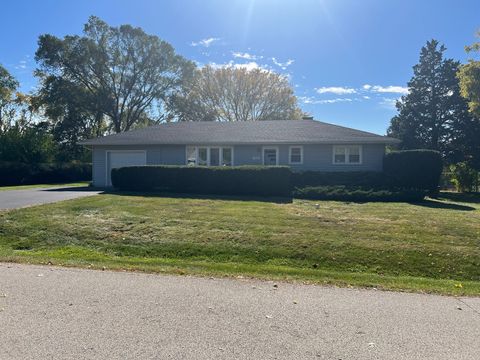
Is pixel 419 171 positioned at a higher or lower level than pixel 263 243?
higher

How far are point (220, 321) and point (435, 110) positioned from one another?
3711 centimetres

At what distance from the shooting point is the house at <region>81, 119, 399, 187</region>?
2112cm

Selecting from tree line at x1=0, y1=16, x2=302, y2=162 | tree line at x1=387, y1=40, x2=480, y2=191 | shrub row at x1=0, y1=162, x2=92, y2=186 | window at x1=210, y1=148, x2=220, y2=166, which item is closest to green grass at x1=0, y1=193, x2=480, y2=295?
window at x1=210, y1=148, x2=220, y2=166

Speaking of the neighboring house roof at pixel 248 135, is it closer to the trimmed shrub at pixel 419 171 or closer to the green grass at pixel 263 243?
the trimmed shrub at pixel 419 171

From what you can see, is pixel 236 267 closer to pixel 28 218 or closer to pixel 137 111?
pixel 28 218

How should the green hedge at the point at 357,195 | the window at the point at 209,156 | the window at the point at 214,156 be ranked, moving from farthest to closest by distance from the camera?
the window at the point at 214,156 → the window at the point at 209,156 → the green hedge at the point at 357,195

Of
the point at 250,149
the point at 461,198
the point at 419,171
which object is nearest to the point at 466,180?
the point at 461,198

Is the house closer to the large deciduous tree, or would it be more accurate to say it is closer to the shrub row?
the shrub row

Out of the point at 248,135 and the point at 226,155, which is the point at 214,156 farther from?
the point at 248,135

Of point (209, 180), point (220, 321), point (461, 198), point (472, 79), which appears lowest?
point (220, 321)

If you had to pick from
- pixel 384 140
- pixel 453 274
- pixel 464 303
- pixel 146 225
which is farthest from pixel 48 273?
pixel 384 140

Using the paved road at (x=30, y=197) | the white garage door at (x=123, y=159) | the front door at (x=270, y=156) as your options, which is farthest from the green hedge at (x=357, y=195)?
the white garage door at (x=123, y=159)

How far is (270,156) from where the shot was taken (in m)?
22.0

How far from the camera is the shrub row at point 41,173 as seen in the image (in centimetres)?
2660
